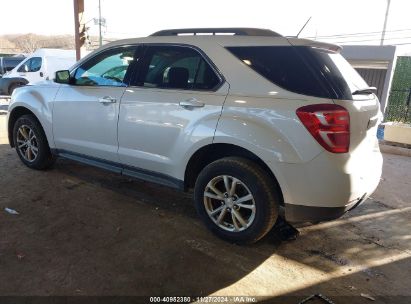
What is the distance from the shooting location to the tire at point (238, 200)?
3070 mm

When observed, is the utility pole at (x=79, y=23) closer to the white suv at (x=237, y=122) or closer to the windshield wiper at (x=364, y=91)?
the white suv at (x=237, y=122)

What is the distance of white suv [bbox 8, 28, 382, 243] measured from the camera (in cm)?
285

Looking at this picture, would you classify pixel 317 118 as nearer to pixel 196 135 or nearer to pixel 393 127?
pixel 196 135

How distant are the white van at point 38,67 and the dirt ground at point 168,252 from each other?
11122 mm

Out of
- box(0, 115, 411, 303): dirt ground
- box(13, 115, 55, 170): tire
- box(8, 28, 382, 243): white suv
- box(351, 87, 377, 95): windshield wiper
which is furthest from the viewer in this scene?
box(13, 115, 55, 170): tire

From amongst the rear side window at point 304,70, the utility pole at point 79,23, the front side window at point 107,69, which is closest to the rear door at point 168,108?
the front side window at point 107,69

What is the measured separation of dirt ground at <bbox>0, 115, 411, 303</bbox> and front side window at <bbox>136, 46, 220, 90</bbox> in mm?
1384

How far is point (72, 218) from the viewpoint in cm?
373

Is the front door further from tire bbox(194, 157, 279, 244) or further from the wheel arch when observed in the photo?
tire bbox(194, 157, 279, 244)

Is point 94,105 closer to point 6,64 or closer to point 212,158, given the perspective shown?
point 212,158

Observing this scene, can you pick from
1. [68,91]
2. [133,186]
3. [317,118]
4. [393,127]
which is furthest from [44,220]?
[393,127]

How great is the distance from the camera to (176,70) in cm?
358

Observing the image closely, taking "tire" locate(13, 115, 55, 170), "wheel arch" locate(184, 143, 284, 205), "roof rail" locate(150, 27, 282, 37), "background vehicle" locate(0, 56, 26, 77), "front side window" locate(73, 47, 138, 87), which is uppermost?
"roof rail" locate(150, 27, 282, 37)

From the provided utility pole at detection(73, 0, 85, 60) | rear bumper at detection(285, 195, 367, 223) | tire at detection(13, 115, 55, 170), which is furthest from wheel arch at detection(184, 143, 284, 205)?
utility pole at detection(73, 0, 85, 60)
